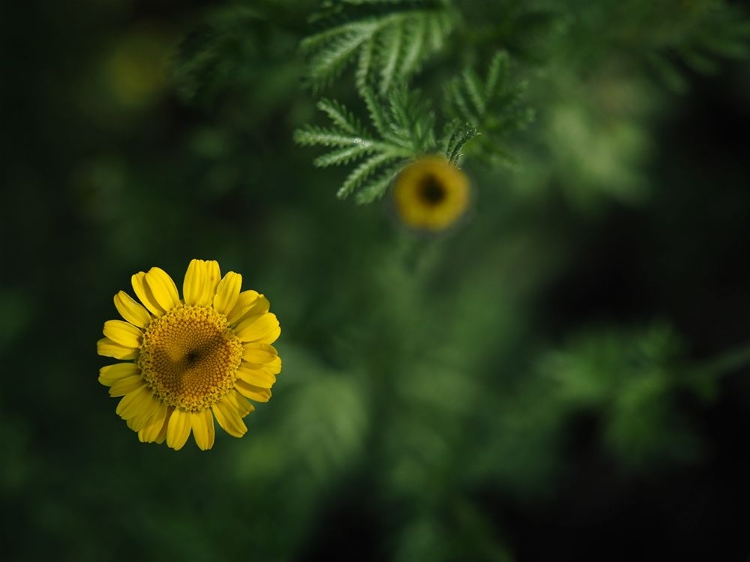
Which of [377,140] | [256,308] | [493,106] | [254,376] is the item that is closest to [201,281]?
[256,308]

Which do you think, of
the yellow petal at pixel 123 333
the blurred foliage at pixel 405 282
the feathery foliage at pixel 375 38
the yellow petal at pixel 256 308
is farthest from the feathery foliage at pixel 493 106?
the yellow petal at pixel 123 333

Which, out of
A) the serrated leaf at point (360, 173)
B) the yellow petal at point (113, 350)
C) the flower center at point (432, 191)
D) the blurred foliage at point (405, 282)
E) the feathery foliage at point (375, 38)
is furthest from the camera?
the blurred foliage at point (405, 282)

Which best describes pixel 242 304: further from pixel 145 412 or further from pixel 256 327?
pixel 145 412

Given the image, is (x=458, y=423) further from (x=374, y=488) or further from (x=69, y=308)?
(x=69, y=308)

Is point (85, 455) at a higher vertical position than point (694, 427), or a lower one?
lower

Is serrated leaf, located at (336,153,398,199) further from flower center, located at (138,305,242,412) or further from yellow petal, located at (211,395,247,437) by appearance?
yellow petal, located at (211,395,247,437)

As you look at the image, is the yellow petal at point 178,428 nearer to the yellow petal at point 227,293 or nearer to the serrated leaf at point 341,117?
the yellow petal at point 227,293

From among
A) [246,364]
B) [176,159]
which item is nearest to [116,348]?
[246,364]
